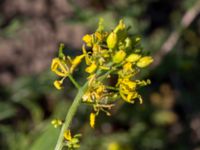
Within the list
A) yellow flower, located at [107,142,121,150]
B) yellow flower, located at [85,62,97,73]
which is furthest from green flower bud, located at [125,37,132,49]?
yellow flower, located at [107,142,121,150]

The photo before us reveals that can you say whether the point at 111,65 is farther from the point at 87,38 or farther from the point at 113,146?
the point at 113,146

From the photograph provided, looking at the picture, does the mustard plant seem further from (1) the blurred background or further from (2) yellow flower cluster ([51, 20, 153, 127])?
(1) the blurred background

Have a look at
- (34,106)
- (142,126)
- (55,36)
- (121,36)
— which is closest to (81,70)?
(34,106)

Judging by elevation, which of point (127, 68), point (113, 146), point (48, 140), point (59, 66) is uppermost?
point (59, 66)

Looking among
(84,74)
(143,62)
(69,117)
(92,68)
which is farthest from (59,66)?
(84,74)

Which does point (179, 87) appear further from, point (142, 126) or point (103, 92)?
point (103, 92)

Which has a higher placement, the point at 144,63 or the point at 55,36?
the point at 55,36
